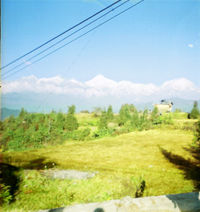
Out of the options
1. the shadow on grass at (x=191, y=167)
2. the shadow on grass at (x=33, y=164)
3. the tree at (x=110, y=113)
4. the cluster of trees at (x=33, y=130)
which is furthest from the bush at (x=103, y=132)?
the shadow on grass at (x=33, y=164)

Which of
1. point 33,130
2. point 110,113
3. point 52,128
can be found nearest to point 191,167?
point 52,128

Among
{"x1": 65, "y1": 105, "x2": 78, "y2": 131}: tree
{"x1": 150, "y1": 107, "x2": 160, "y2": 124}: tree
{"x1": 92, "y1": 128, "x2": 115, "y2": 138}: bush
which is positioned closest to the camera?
{"x1": 92, "y1": 128, "x2": 115, "y2": 138}: bush

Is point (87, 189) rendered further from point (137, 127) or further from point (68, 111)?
point (68, 111)

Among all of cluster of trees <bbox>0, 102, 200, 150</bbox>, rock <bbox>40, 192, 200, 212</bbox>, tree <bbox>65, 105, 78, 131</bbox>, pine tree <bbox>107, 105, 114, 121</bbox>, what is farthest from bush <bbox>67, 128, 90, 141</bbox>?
rock <bbox>40, 192, 200, 212</bbox>

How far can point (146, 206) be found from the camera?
2650 mm

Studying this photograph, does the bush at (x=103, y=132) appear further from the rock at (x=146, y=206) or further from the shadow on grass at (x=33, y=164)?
the rock at (x=146, y=206)

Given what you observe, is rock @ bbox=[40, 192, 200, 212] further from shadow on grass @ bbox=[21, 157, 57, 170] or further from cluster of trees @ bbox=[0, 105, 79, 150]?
cluster of trees @ bbox=[0, 105, 79, 150]

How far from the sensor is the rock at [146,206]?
8.46ft

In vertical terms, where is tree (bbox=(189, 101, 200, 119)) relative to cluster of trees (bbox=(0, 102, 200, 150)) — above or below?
above

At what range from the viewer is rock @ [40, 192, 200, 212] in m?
2.58

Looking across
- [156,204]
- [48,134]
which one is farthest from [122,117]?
[156,204]

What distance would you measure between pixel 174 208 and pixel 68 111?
5079 centimetres

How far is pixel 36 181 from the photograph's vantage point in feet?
22.8

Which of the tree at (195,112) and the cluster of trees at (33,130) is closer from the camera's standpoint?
the cluster of trees at (33,130)
